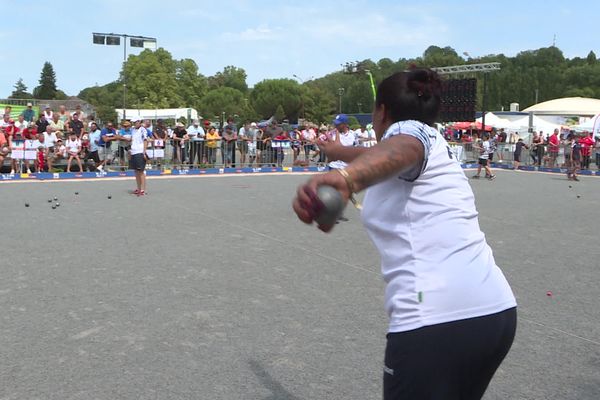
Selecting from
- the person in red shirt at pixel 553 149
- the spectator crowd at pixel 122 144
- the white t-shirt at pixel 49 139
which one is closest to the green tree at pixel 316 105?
the person in red shirt at pixel 553 149

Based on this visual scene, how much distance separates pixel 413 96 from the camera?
2.04 metres

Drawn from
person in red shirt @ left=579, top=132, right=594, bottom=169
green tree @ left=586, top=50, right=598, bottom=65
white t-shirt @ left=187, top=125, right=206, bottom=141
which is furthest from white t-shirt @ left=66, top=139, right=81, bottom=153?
green tree @ left=586, top=50, right=598, bottom=65

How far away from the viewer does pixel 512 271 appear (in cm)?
728

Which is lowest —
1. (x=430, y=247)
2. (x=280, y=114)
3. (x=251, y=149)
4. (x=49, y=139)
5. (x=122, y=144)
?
(x=430, y=247)

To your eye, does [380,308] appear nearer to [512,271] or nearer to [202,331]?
[202,331]

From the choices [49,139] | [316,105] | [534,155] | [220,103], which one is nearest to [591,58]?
[316,105]

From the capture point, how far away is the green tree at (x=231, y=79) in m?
160

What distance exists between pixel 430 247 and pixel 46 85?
172 metres

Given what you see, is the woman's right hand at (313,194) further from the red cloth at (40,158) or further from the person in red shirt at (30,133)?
the red cloth at (40,158)

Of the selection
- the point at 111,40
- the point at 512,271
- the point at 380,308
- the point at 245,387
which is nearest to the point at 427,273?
the point at 245,387

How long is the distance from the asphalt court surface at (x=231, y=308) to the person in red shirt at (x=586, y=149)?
54.8ft

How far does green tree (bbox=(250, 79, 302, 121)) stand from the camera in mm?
115250

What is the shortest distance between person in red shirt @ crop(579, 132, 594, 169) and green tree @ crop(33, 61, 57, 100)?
154 m

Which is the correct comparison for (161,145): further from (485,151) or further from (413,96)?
(413,96)
